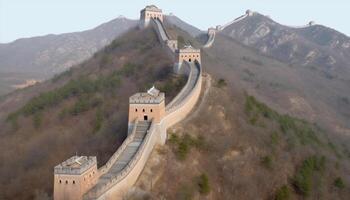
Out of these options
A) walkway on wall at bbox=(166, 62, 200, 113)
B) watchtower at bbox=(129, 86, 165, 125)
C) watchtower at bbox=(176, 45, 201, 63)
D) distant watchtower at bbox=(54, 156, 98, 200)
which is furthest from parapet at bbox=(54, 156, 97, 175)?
watchtower at bbox=(176, 45, 201, 63)

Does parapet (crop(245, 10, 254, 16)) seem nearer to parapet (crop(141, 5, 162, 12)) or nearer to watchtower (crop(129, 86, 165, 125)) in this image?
parapet (crop(141, 5, 162, 12))

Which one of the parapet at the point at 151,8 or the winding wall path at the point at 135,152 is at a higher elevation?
the parapet at the point at 151,8

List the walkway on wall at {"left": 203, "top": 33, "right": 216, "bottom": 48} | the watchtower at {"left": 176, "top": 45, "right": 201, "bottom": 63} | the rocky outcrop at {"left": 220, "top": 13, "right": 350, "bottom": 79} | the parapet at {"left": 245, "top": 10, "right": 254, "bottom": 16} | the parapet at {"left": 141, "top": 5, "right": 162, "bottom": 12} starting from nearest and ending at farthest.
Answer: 1. the watchtower at {"left": 176, "top": 45, "right": 201, "bottom": 63}
2. the parapet at {"left": 141, "top": 5, "right": 162, "bottom": 12}
3. the walkway on wall at {"left": 203, "top": 33, "right": 216, "bottom": 48}
4. the rocky outcrop at {"left": 220, "top": 13, "right": 350, "bottom": 79}
5. the parapet at {"left": 245, "top": 10, "right": 254, "bottom": 16}

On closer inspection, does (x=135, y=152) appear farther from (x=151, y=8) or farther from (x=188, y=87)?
(x=151, y=8)

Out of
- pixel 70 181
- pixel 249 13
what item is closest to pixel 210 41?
pixel 249 13

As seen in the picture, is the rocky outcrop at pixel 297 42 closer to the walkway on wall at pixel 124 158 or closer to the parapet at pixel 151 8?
the parapet at pixel 151 8

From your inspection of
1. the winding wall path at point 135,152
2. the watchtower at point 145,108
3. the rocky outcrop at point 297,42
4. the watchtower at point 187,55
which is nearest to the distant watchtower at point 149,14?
the watchtower at point 187,55

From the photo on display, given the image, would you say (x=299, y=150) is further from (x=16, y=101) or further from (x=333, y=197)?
(x=16, y=101)
